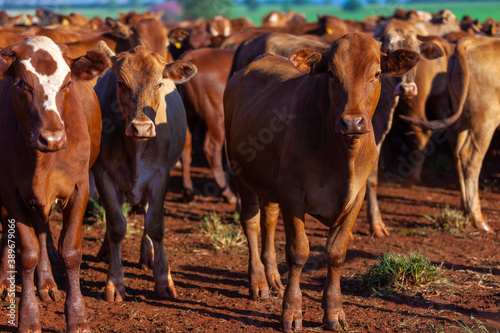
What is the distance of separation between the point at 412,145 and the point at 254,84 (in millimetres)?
5240

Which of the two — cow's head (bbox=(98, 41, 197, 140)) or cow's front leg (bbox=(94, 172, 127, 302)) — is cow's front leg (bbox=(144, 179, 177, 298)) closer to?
cow's front leg (bbox=(94, 172, 127, 302))

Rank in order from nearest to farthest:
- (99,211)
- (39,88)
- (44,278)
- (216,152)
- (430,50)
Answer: (39,88)
(44,278)
(430,50)
(99,211)
(216,152)

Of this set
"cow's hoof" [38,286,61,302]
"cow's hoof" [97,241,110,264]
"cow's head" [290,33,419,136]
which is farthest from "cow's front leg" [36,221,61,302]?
"cow's head" [290,33,419,136]

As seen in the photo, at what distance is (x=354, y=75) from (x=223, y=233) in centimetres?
341

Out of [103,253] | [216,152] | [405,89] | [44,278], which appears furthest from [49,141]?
[216,152]

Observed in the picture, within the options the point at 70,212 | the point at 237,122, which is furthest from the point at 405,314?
the point at 70,212

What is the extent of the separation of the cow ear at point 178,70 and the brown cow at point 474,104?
3.58m

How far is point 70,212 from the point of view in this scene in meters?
4.70

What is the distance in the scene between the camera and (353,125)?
4117mm

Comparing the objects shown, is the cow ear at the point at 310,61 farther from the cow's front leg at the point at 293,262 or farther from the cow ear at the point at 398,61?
the cow's front leg at the point at 293,262

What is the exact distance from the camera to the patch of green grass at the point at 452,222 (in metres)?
7.60

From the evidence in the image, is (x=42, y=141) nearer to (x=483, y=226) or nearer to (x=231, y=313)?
(x=231, y=313)

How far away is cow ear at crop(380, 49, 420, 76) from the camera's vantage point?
179 inches

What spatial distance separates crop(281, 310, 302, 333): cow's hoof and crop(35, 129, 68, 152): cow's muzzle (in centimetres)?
204
